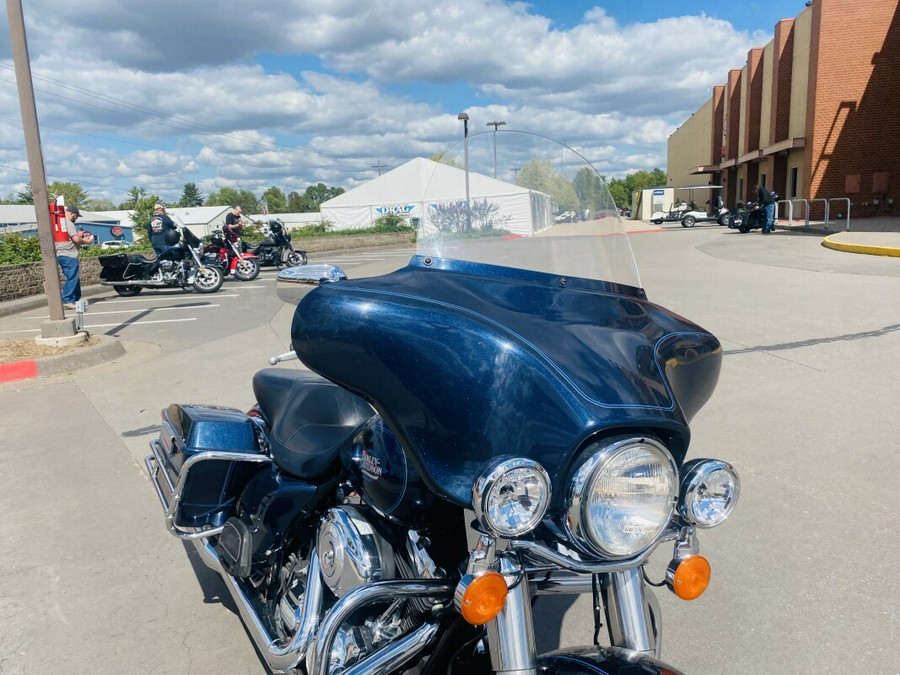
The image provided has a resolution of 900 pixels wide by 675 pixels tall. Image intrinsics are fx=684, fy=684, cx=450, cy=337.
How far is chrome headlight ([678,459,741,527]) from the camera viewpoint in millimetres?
1509

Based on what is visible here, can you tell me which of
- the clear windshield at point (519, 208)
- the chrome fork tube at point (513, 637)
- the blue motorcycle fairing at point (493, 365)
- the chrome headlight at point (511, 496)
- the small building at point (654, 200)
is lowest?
the chrome fork tube at point (513, 637)

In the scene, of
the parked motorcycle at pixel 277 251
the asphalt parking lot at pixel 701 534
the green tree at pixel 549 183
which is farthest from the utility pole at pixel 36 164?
the parked motorcycle at pixel 277 251

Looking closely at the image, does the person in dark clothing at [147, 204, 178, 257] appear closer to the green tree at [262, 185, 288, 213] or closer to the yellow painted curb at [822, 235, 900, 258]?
the yellow painted curb at [822, 235, 900, 258]

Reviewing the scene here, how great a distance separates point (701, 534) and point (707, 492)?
195 centimetres

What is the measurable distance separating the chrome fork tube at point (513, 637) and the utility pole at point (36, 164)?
7.65 meters

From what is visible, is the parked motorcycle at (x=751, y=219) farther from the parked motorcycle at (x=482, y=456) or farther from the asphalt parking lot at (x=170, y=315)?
the parked motorcycle at (x=482, y=456)

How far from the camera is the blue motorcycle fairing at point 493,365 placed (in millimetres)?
1404

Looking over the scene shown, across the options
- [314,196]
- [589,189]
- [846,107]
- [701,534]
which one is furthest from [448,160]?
[314,196]

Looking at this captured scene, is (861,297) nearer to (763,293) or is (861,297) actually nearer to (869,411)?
(763,293)

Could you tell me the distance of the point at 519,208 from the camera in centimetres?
226

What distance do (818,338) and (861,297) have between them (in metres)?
3.10

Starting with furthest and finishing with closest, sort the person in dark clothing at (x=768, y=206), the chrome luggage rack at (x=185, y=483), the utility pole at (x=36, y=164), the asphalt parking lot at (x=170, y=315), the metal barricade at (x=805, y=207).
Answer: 1. the metal barricade at (x=805, y=207)
2. the person in dark clothing at (x=768, y=206)
3. the asphalt parking lot at (x=170, y=315)
4. the utility pole at (x=36, y=164)
5. the chrome luggage rack at (x=185, y=483)

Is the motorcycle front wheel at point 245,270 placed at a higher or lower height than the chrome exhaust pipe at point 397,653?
higher

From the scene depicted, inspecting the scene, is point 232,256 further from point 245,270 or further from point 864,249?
point 864,249
